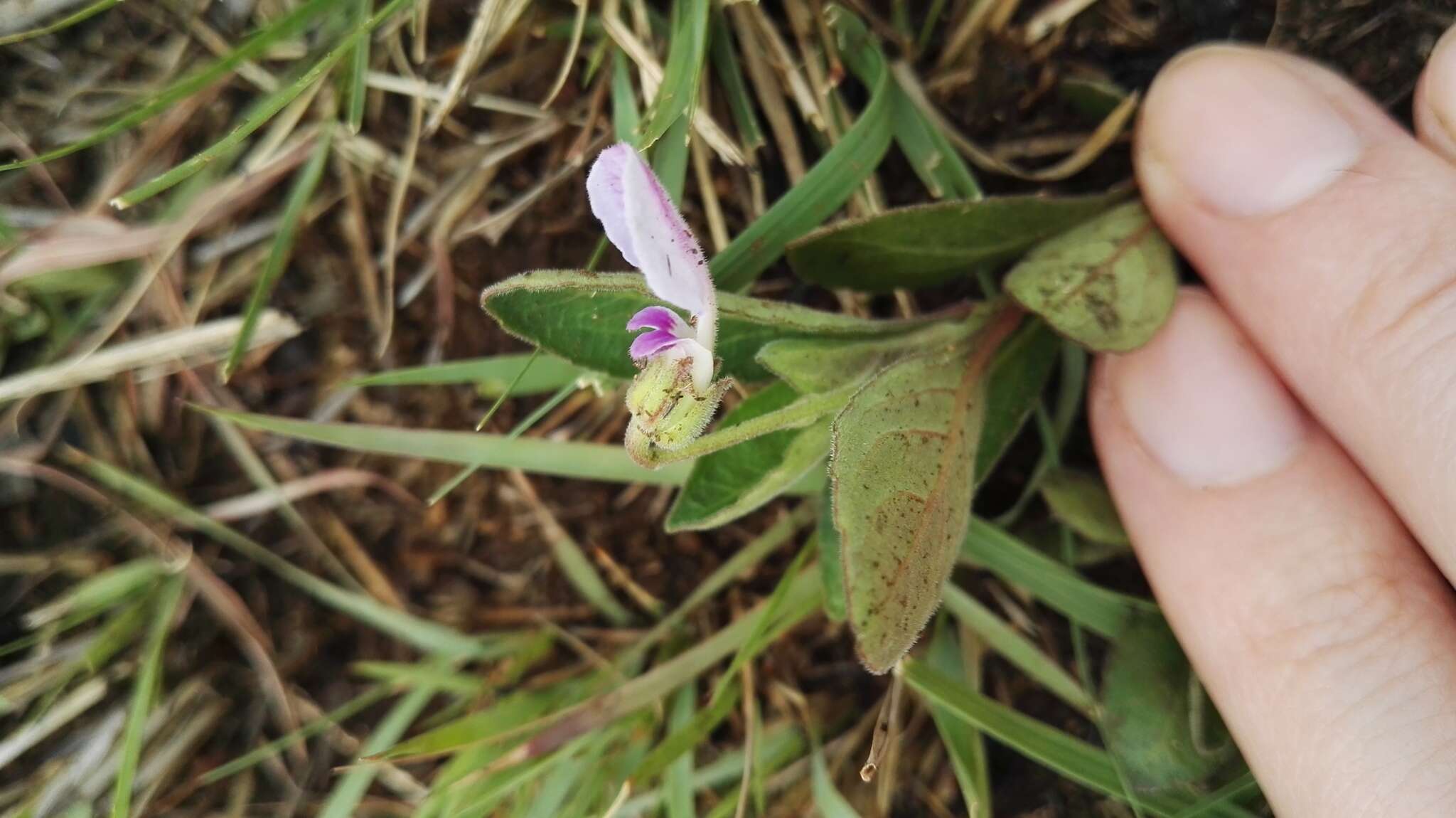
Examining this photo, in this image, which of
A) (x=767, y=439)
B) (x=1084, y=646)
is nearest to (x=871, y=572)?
(x=767, y=439)

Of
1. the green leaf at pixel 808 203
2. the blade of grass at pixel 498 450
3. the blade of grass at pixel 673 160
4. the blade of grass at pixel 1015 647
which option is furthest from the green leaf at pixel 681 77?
the blade of grass at pixel 1015 647

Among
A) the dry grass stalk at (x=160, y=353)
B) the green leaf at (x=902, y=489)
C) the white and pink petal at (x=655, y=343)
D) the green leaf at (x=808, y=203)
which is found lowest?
the dry grass stalk at (x=160, y=353)

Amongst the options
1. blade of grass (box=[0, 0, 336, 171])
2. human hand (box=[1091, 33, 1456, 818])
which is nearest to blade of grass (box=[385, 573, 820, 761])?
human hand (box=[1091, 33, 1456, 818])

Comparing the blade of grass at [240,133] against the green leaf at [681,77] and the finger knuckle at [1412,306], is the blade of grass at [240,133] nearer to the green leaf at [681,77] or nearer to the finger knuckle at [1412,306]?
the green leaf at [681,77]

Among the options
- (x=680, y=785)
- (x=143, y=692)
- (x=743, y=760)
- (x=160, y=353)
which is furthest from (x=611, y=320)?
(x=143, y=692)

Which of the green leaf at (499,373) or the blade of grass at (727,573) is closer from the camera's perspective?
the green leaf at (499,373)

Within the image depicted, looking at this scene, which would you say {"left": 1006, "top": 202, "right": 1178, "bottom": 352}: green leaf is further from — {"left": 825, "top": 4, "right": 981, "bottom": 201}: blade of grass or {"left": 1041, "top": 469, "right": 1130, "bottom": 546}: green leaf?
{"left": 1041, "top": 469, "right": 1130, "bottom": 546}: green leaf

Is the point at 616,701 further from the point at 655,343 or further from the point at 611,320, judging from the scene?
the point at 655,343
